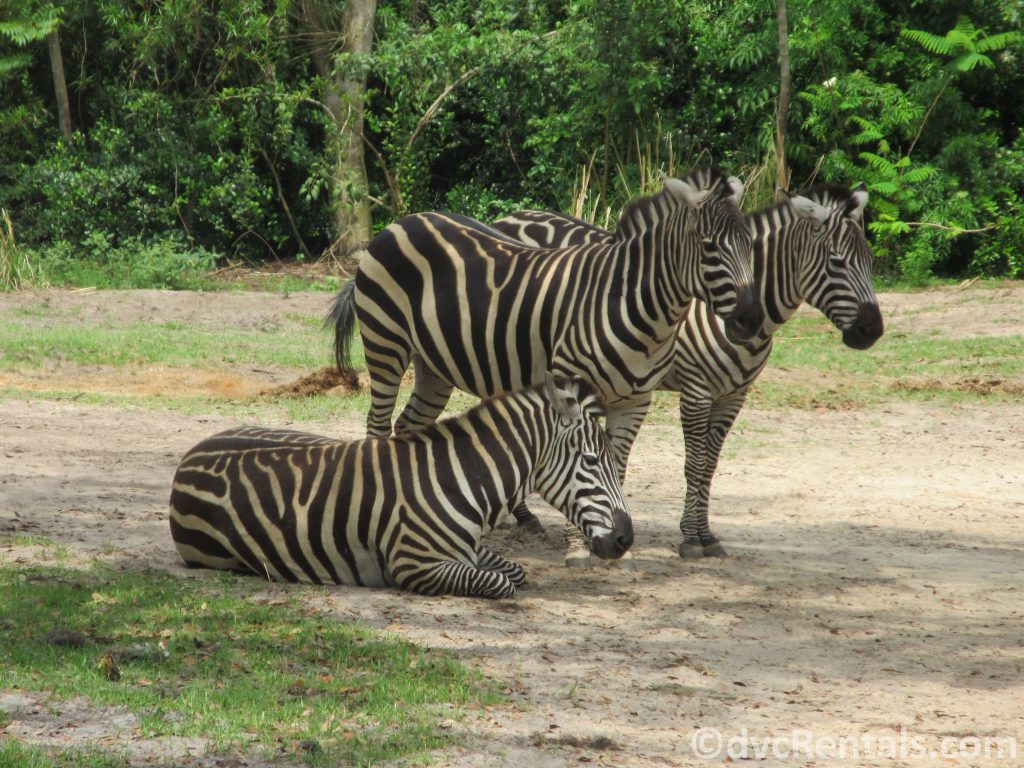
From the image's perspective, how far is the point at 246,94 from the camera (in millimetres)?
→ 20000

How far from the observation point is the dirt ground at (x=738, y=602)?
452 centimetres

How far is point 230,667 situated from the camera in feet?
15.9

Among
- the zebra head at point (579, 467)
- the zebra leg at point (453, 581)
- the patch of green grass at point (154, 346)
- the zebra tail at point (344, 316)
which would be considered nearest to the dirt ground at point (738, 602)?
the zebra leg at point (453, 581)

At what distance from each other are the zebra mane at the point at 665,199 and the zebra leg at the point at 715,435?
4.01 feet

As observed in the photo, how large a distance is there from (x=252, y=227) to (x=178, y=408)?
34.2 ft

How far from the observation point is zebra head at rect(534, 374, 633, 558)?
6078 millimetres

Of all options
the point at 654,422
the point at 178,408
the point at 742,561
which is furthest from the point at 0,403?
the point at 742,561

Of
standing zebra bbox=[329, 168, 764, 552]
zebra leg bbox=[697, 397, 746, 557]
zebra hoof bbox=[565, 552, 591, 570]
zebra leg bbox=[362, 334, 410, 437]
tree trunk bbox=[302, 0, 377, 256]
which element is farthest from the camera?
tree trunk bbox=[302, 0, 377, 256]

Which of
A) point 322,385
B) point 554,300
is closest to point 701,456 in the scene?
point 554,300

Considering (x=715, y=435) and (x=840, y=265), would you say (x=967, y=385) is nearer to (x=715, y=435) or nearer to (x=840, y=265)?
(x=715, y=435)

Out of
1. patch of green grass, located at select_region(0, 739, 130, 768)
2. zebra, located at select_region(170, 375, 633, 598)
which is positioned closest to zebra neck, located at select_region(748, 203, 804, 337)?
zebra, located at select_region(170, 375, 633, 598)

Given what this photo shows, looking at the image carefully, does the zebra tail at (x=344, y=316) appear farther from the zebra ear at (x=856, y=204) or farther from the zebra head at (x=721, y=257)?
the zebra ear at (x=856, y=204)

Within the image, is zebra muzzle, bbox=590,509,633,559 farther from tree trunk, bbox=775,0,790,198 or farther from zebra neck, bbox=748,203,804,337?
tree trunk, bbox=775,0,790,198

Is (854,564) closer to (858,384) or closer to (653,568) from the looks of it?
Answer: (653,568)
